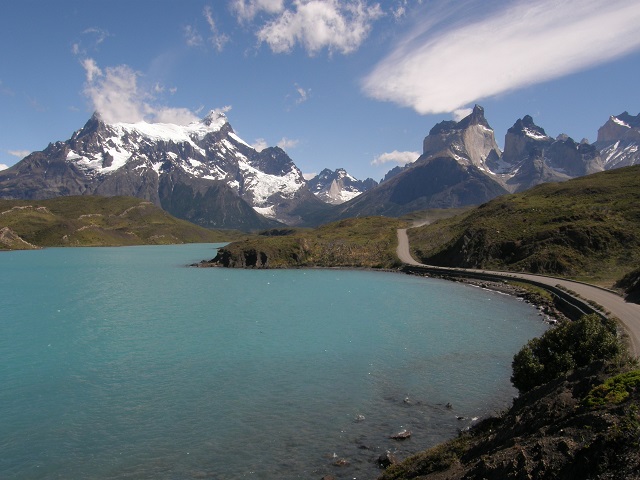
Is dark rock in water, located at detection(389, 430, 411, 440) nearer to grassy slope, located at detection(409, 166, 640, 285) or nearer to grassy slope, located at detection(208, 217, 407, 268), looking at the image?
grassy slope, located at detection(409, 166, 640, 285)

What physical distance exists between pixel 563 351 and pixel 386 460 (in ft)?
45.5

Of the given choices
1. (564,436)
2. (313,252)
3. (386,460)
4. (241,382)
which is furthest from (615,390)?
(313,252)

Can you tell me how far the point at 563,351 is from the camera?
28938 millimetres

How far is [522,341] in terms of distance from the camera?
165 feet

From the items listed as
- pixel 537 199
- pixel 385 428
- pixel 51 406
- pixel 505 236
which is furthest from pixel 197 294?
pixel 537 199

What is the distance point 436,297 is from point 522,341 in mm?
34945

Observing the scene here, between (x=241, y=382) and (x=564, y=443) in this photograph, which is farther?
(x=241, y=382)

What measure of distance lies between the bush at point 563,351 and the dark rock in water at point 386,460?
10464mm

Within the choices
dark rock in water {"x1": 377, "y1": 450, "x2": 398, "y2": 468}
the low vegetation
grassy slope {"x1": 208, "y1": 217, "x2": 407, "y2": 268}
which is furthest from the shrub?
grassy slope {"x1": 208, "y1": 217, "x2": 407, "y2": 268}

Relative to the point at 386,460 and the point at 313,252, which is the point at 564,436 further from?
the point at 313,252

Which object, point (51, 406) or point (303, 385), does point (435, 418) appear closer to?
point (303, 385)

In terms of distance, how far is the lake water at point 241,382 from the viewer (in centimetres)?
2505

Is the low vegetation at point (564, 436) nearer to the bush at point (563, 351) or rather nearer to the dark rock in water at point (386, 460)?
the bush at point (563, 351)

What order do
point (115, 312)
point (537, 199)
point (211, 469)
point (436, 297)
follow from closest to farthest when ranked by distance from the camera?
point (211, 469), point (115, 312), point (436, 297), point (537, 199)
